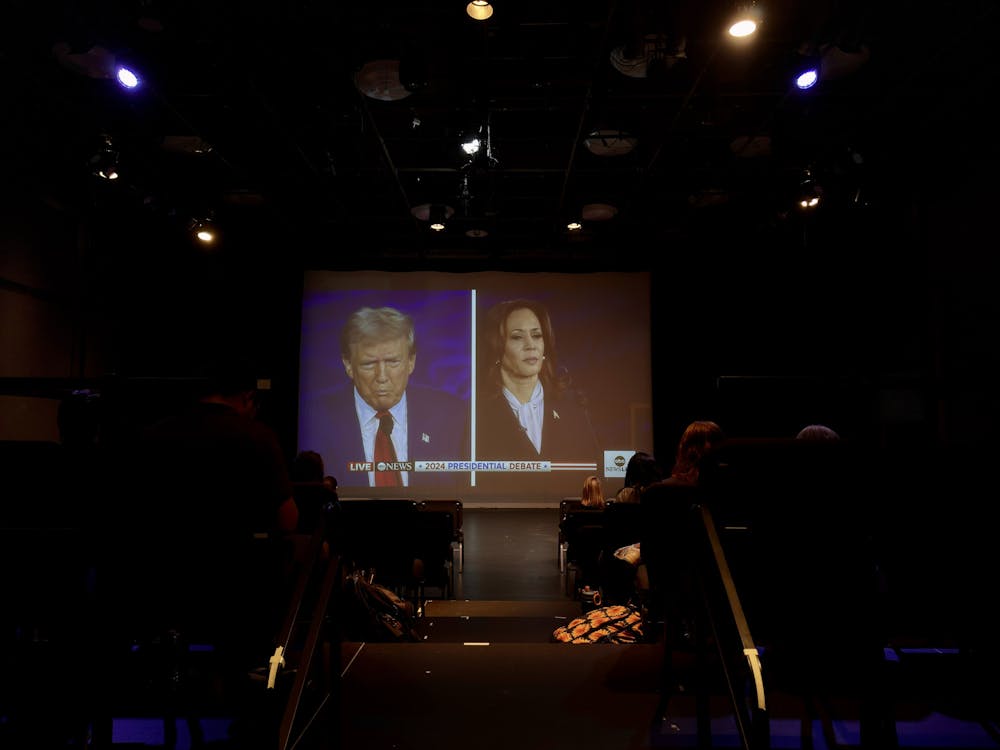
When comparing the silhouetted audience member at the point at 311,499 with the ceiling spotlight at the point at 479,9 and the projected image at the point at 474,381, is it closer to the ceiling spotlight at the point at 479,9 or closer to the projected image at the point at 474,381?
the ceiling spotlight at the point at 479,9

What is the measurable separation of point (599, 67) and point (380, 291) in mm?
5126

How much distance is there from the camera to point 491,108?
6.11m

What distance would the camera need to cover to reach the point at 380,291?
9.53 metres

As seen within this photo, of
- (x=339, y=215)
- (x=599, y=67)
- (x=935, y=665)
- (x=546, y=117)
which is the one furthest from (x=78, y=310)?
(x=935, y=665)

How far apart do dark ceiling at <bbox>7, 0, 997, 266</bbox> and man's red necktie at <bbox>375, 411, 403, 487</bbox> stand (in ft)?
9.18

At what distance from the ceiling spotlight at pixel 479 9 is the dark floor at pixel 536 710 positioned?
13.6ft

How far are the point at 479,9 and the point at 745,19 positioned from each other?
1831 millimetres

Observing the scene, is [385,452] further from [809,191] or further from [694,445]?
[694,445]

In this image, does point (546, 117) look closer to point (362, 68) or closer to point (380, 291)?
point (362, 68)

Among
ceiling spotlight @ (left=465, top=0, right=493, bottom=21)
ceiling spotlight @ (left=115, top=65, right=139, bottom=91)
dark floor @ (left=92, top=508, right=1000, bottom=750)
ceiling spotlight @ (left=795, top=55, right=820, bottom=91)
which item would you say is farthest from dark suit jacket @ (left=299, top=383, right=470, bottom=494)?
dark floor @ (left=92, top=508, right=1000, bottom=750)

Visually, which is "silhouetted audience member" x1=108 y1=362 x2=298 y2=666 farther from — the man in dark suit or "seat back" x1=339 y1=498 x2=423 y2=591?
the man in dark suit

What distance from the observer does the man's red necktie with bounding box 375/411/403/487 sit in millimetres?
9211

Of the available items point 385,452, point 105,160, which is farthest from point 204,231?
point 385,452

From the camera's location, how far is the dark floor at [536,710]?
2.17 m
